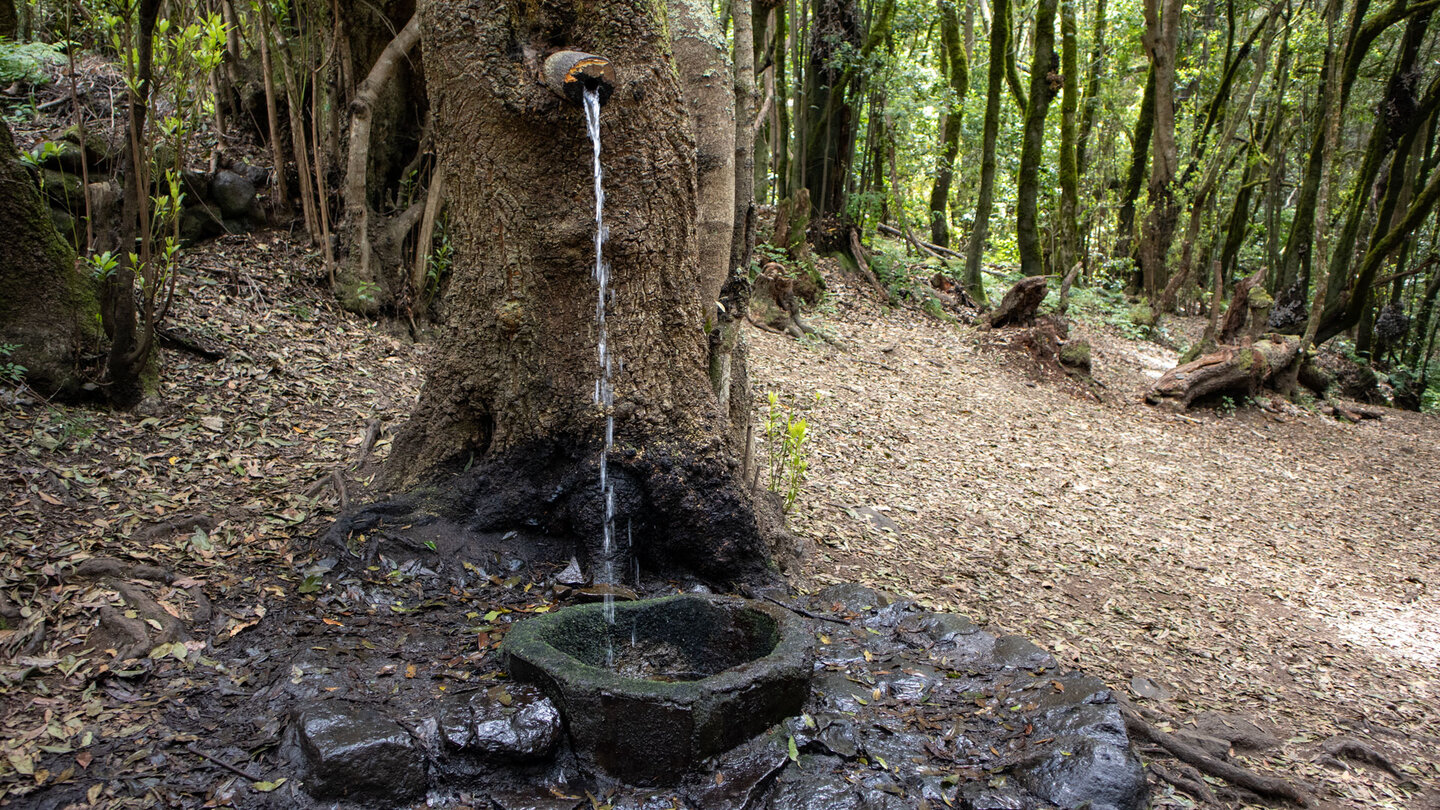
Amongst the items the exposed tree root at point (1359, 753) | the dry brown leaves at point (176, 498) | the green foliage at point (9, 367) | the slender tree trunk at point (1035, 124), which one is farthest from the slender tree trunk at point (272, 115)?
the slender tree trunk at point (1035, 124)

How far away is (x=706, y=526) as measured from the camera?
153 inches

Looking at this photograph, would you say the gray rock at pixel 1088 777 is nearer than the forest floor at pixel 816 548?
Yes

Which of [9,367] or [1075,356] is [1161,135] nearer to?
[1075,356]

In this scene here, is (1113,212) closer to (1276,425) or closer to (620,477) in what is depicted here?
(1276,425)

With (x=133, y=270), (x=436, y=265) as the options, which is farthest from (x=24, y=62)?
(x=133, y=270)

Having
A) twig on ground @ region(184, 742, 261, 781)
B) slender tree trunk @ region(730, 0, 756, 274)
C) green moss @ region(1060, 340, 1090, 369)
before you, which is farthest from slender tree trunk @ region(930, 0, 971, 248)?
twig on ground @ region(184, 742, 261, 781)

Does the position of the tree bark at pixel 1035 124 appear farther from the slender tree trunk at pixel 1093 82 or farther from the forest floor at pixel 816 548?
the slender tree trunk at pixel 1093 82

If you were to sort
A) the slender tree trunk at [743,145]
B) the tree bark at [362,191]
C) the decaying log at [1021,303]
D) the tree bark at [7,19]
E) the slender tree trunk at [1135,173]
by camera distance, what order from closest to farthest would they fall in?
1. the slender tree trunk at [743,145]
2. the tree bark at [362,191]
3. the tree bark at [7,19]
4. the decaying log at [1021,303]
5. the slender tree trunk at [1135,173]

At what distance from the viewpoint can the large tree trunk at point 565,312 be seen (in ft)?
11.6

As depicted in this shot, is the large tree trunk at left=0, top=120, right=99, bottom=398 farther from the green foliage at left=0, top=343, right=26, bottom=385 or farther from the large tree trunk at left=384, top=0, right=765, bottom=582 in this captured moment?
the large tree trunk at left=384, top=0, right=765, bottom=582

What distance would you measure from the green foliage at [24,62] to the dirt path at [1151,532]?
6.41 meters

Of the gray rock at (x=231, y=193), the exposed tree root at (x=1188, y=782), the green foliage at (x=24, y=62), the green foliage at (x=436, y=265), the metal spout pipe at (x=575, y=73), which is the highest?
the green foliage at (x=24, y=62)

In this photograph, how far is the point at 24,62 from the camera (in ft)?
20.8

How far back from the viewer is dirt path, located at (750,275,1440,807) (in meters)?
4.45
